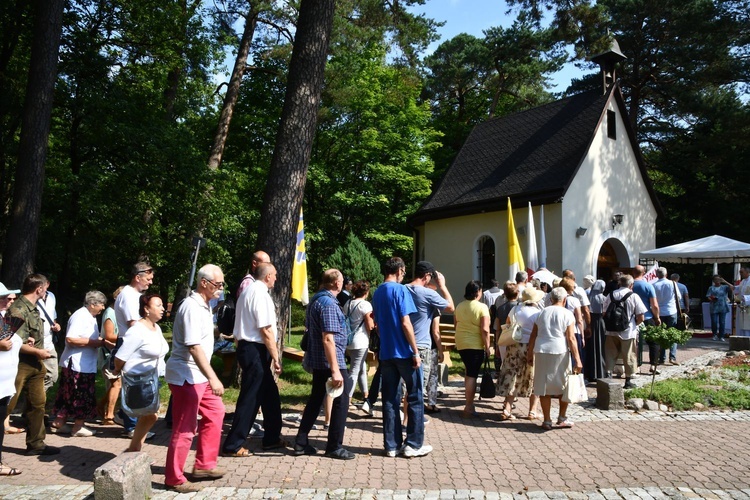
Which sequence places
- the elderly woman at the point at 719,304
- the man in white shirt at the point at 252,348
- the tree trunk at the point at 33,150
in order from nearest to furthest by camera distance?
1. the man in white shirt at the point at 252,348
2. the tree trunk at the point at 33,150
3. the elderly woman at the point at 719,304

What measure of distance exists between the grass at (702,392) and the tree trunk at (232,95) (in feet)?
51.8

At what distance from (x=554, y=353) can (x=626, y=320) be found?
306 cm

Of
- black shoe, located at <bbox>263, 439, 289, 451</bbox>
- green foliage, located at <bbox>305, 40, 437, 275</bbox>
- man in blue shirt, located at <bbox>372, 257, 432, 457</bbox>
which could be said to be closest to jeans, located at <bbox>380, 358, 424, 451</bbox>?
man in blue shirt, located at <bbox>372, 257, 432, 457</bbox>

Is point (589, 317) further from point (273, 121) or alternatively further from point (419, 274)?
point (273, 121)

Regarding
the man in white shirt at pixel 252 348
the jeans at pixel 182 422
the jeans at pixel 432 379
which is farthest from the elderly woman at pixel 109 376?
the jeans at pixel 432 379

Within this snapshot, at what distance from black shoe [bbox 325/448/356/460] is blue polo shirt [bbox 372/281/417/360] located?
97 cm

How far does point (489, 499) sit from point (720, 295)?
45.5 ft

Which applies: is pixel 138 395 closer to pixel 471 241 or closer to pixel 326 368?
pixel 326 368

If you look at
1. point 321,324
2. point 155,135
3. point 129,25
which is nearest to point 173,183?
point 155,135

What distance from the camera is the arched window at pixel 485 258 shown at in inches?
833

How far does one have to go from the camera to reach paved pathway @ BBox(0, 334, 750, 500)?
16.6ft

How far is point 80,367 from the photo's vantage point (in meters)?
6.77

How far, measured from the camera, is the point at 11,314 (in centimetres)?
576

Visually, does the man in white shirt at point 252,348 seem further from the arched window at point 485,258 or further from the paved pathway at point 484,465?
the arched window at point 485,258
